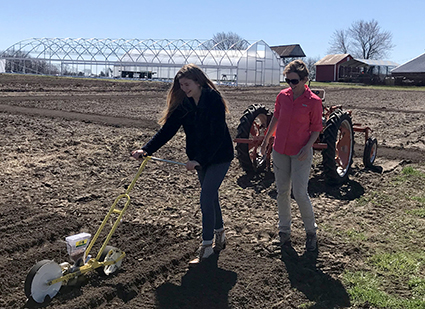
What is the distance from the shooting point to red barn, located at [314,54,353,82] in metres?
63.4

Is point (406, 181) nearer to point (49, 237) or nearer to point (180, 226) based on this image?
point (180, 226)

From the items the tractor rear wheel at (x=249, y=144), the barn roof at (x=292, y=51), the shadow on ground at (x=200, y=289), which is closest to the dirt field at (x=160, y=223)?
the shadow on ground at (x=200, y=289)

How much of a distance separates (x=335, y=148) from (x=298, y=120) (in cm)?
285

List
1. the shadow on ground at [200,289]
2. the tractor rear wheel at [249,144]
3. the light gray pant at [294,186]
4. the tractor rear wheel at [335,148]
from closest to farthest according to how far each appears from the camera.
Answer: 1. the shadow on ground at [200,289]
2. the light gray pant at [294,186]
3. the tractor rear wheel at [335,148]
4. the tractor rear wheel at [249,144]

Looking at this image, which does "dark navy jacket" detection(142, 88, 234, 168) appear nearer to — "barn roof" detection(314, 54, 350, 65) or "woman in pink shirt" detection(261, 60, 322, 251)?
"woman in pink shirt" detection(261, 60, 322, 251)

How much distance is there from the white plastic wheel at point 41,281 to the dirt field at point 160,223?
9cm

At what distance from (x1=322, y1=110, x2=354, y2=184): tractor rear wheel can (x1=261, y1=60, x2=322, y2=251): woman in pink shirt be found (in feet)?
8.46

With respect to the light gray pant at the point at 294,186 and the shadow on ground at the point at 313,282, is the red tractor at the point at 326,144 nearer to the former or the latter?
the light gray pant at the point at 294,186

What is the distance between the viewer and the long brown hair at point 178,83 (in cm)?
436

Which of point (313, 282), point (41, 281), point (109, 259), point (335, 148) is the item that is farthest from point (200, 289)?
point (335, 148)

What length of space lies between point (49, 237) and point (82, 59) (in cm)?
4923

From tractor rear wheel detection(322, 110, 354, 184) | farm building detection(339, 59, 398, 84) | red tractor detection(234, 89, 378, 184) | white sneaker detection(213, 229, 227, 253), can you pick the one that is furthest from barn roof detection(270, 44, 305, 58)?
white sneaker detection(213, 229, 227, 253)

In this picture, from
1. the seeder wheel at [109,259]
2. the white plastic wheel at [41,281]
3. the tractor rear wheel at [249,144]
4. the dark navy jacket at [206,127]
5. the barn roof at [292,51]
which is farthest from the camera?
the barn roof at [292,51]

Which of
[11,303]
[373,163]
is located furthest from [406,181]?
[11,303]
